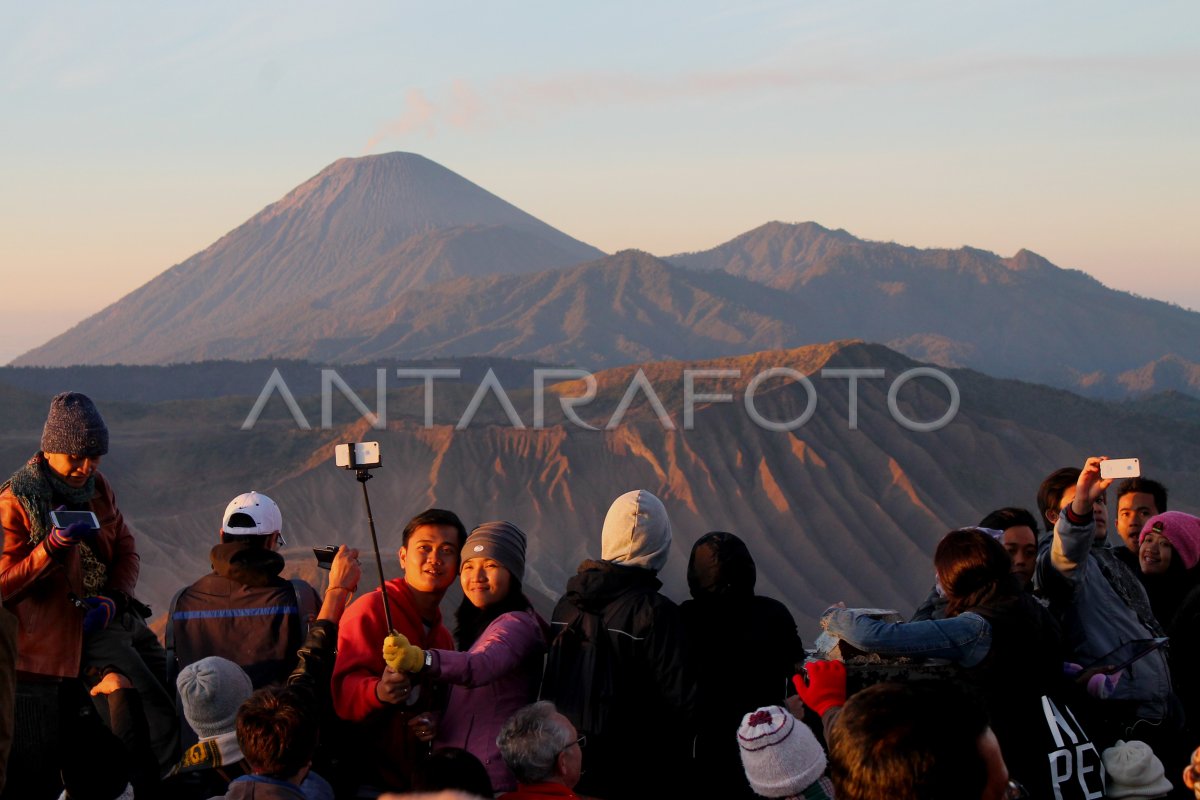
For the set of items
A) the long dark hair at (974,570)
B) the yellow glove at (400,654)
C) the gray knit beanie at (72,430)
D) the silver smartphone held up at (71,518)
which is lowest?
the yellow glove at (400,654)

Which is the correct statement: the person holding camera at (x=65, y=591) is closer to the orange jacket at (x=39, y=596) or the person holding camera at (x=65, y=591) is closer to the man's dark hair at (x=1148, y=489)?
the orange jacket at (x=39, y=596)

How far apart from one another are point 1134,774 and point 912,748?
6.90ft

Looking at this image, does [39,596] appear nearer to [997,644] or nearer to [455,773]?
[455,773]

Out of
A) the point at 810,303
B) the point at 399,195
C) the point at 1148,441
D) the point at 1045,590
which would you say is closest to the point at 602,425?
the point at 1148,441

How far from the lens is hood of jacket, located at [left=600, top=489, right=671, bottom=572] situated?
4551 mm

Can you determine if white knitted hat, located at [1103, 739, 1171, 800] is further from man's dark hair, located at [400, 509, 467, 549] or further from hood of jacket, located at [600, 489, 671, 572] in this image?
man's dark hair, located at [400, 509, 467, 549]

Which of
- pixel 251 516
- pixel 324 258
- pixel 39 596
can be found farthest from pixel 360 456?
pixel 324 258

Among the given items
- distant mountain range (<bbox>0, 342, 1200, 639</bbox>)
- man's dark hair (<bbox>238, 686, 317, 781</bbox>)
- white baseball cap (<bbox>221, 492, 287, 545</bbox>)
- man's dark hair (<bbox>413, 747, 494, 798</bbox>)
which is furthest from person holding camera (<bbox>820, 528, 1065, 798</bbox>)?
distant mountain range (<bbox>0, 342, 1200, 639</bbox>)

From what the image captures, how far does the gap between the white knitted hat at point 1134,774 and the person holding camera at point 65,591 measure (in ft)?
11.2

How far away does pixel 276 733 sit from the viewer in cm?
374

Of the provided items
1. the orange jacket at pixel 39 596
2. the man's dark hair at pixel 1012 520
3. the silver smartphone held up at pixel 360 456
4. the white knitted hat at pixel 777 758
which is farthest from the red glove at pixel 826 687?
the orange jacket at pixel 39 596

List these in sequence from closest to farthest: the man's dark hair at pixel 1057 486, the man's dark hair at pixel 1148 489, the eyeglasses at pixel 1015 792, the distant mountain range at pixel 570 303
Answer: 1. the eyeglasses at pixel 1015 792
2. the man's dark hair at pixel 1057 486
3. the man's dark hair at pixel 1148 489
4. the distant mountain range at pixel 570 303

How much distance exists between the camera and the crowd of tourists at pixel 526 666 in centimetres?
Result: 410

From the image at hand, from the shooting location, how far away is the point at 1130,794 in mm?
4320
